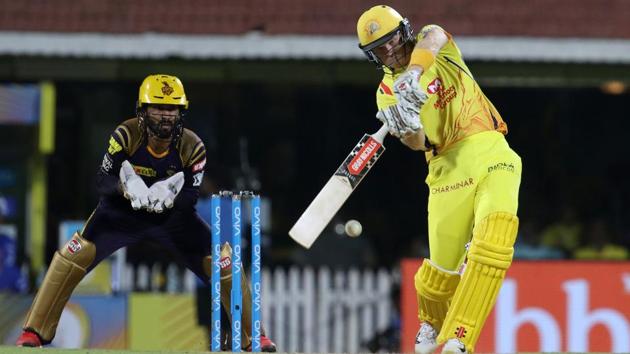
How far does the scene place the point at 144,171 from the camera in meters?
10.3

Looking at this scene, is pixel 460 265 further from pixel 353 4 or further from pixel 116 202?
pixel 353 4

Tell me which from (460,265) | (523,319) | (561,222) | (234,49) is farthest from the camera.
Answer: (561,222)

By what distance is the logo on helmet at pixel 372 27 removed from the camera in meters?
9.70

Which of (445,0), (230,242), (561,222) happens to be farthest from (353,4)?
(230,242)

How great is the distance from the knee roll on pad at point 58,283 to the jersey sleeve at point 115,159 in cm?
40

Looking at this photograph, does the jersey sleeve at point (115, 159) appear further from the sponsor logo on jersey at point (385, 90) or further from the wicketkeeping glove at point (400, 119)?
the wicketkeeping glove at point (400, 119)

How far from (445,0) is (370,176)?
2080 millimetres

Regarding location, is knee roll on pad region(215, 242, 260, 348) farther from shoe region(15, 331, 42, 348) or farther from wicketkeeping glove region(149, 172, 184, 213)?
shoe region(15, 331, 42, 348)

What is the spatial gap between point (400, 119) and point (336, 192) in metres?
0.57

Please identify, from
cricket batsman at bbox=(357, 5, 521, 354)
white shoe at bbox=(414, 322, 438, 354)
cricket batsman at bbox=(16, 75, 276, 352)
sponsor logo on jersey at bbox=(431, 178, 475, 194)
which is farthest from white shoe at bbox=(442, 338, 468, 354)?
cricket batsman at bbox=(16, 75, 276, 352)

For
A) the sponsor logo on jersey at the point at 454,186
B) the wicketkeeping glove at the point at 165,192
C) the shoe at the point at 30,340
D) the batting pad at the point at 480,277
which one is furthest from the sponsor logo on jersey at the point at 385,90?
the shoe at the point at 30,340

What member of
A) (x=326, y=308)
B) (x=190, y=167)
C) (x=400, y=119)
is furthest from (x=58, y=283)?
(x=326, y=308)

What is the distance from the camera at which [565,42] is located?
15953 millimetres

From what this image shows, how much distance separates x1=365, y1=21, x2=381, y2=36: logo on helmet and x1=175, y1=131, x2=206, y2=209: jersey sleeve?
4.33ft
